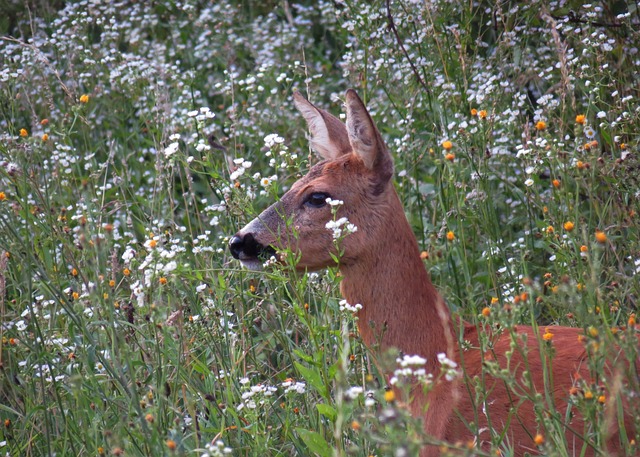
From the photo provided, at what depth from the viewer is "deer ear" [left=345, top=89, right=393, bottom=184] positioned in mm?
3594

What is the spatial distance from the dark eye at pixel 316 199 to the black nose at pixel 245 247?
0.29m

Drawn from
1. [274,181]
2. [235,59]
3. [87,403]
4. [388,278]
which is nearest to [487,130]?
[388,278]

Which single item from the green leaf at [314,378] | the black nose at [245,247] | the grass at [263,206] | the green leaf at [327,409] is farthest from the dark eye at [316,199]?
the green leaf at [327,409]

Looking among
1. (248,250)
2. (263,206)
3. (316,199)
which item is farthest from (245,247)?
(263,206)

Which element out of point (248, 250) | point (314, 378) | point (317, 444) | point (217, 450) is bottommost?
point (317, 444)

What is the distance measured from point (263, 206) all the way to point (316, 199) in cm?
195

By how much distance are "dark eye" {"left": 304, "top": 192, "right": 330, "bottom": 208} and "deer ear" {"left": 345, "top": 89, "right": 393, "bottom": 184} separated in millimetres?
201

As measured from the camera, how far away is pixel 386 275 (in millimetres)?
3590

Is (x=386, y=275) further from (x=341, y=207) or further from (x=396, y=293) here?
(x=341, y=207)

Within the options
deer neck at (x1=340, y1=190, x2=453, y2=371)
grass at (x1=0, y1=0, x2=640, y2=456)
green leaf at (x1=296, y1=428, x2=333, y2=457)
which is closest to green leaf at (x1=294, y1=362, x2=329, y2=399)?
grass at (x1=0, y1=0, x2=640, y2=456)

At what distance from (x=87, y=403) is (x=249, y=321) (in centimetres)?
72

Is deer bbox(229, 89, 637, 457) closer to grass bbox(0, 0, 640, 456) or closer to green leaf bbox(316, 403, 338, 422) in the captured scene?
grass bbox(0, 0, 640, 456)

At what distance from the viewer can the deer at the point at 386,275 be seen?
10.5 feet

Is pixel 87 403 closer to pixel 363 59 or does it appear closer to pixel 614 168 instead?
pixel 614 168
